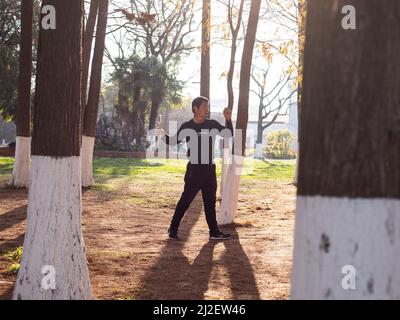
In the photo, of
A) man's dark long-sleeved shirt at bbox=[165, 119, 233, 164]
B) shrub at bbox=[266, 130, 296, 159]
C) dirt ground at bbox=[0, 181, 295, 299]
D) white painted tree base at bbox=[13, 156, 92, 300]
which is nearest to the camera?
white painted tree base at bbox=[13, 156, 92, 300]

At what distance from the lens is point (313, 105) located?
2.47 m

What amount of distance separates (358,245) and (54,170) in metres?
2.58

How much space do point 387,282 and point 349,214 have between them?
0.34 metres

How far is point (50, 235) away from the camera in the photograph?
4141 mm

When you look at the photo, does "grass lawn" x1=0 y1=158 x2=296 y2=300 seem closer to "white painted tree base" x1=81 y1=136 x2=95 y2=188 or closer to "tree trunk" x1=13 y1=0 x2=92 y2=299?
"white painted tree base" x1=81 y1=136 x2=95 y2=188

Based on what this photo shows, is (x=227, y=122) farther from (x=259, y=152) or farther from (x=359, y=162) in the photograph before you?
(x=259, y=152)

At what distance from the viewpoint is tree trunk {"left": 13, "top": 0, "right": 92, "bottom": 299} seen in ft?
13.5

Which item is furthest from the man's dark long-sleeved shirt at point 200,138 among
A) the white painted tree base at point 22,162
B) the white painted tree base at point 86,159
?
the white painted tree base at point 86,159

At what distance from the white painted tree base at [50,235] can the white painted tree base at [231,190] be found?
511 centimetres

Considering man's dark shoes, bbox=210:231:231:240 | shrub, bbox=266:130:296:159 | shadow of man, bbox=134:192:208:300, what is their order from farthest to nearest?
shrub, bbox=266:130:296:159, man's dark shoes, bbox=210:231:231:240, shadow of man, bbox=134:192:208:300

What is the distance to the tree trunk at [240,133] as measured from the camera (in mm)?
9148

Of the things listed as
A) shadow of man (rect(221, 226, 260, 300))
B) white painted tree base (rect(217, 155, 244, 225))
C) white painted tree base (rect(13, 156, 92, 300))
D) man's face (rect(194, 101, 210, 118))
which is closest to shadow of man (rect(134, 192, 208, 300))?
shadow of man (rect(221, 226, 260, 300))

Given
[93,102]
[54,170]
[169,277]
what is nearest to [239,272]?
[169,277]

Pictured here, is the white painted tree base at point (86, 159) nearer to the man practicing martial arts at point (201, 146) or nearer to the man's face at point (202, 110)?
the man practicing martial arts at point (201, 146)
